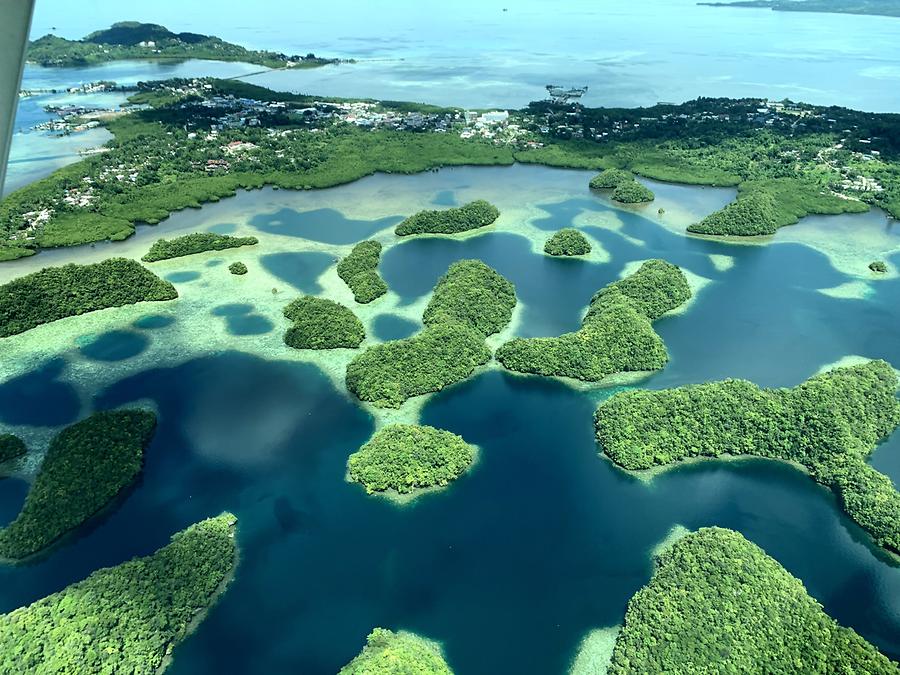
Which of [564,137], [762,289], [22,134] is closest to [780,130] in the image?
[564,137]

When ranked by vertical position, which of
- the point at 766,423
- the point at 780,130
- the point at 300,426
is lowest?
the point at 300,426

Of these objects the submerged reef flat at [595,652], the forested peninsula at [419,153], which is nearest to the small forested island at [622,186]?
the forested peninsula at [419,153]

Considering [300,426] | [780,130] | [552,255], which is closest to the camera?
[300,426]

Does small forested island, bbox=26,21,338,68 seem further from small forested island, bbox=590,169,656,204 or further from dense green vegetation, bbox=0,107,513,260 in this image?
small forested island, bbox=590,169,656,204

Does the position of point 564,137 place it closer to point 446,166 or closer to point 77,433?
point 446,166

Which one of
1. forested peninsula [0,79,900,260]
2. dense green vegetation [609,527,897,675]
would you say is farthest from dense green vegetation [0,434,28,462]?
dense green vegetation [609,527,897,675]

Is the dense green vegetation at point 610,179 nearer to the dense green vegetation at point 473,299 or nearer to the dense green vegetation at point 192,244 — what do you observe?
the dense green vegetation at point 473,299

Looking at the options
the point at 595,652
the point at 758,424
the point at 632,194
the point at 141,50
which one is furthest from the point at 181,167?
the point at 141,50

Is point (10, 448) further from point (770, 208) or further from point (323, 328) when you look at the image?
point (770, 208)
